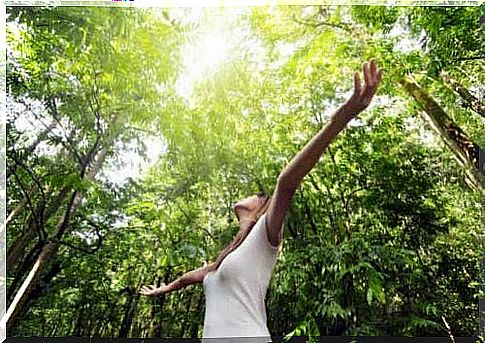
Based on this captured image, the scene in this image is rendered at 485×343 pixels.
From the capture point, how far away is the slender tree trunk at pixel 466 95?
4109mm

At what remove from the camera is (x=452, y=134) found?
4250mm

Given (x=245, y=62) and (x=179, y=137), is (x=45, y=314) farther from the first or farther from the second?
(x=245, y=62)

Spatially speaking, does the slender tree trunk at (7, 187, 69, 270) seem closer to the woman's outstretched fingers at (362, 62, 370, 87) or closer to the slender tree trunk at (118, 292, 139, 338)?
the slender tree trunk at (118, 292, 139, 338)

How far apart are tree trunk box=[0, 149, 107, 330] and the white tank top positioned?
6.92 ft

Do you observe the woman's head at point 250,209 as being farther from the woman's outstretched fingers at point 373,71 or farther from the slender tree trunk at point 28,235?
the slender tree trunk at point 28,235

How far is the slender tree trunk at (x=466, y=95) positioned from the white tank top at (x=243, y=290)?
2.28 meters

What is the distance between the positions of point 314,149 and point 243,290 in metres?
0.75

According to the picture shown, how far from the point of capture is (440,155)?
4359 mm

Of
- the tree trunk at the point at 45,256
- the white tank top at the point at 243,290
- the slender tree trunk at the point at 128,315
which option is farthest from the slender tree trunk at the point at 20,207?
the white tank top at the point at 243,290

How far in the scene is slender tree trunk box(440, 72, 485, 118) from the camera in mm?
4109

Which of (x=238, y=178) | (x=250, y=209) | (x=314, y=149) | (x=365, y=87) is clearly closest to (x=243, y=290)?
(x=250, y=209)

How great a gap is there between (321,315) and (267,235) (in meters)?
2.27

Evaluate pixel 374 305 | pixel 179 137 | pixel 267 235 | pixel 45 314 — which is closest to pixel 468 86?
pixel 374 305

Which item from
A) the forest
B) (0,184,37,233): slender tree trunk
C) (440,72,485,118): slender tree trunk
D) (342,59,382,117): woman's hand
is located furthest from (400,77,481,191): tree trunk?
(342,59,382,117): woman's hand
